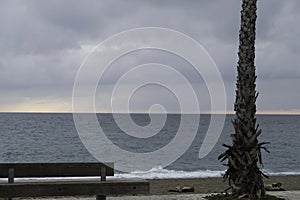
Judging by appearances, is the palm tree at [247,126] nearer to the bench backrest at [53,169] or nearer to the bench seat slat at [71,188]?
the bench seat slat at [71,188]

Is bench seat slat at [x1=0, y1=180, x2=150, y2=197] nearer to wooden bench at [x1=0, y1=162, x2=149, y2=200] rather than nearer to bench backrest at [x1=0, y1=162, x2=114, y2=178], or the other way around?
wooden bench at [x1=0, y1=162, x2=149, y2=200]

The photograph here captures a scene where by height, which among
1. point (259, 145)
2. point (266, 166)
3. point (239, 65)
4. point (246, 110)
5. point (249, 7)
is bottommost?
Answer: point (266, 166)

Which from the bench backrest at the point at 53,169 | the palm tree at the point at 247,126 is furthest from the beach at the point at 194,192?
the bench backrest at the point at 53,169

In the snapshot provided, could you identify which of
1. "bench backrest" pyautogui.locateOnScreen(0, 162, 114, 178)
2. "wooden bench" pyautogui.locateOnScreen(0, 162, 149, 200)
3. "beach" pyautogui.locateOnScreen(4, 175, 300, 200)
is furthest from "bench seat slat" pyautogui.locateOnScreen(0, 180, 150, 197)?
"beach" pyautogui.locateOnScreen(4, 175, 300, 200)

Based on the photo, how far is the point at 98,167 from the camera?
770 cm

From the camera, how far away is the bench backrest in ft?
24.4

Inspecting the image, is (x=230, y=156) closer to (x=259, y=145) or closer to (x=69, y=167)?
(x=259, y=145)

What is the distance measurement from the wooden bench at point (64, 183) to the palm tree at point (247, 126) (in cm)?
219

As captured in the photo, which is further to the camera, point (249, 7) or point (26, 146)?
point (26, 146)

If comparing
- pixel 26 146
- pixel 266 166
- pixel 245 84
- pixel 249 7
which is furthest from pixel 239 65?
pixel 26 146

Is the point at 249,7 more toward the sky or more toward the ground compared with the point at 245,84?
more toward the sky

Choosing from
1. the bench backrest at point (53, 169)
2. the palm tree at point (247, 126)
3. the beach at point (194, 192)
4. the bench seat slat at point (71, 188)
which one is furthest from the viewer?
the beach at point (194, 192)

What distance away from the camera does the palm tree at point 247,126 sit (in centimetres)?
877

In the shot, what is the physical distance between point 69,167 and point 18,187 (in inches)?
42.1
